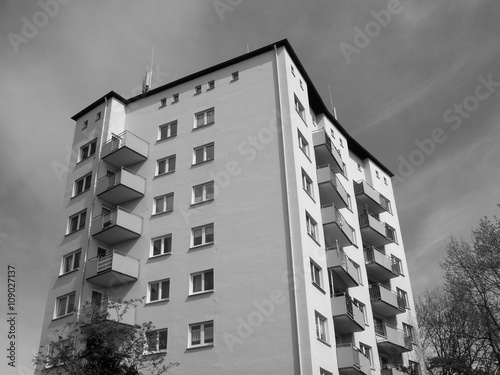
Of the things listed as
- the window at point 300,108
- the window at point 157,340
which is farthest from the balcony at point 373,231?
the window at point 157,340

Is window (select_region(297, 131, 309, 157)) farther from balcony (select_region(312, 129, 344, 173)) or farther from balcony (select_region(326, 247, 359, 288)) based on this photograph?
balcony (select_region(326, 247, 359, 288))

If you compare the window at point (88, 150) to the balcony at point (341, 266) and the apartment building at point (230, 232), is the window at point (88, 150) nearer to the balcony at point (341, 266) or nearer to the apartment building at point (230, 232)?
the apartment building at point (230, 232)

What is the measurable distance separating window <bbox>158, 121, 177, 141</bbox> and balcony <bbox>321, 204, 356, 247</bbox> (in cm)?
1246

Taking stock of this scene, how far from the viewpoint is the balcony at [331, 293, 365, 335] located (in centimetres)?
3322

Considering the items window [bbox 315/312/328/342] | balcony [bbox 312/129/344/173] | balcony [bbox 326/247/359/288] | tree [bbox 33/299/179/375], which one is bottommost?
tree [bbox 33/299/179/375]

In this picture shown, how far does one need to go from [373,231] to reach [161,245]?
1947cm

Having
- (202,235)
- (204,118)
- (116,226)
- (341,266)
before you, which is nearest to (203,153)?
(204,118)

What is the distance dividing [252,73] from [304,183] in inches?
375

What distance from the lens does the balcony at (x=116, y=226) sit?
118ft

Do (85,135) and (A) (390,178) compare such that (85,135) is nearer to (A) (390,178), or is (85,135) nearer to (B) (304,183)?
(B) (304,183)

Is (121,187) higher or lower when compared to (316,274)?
higher

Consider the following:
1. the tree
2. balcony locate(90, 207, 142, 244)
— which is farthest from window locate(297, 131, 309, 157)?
the tree

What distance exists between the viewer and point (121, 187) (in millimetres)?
37531

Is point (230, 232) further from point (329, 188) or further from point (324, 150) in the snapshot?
point (324, 150)
